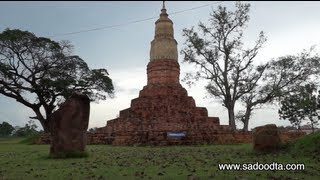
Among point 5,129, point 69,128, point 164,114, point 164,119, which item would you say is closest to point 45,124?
point 164,114

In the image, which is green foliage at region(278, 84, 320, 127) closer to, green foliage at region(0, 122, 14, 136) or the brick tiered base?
the brick tiered base

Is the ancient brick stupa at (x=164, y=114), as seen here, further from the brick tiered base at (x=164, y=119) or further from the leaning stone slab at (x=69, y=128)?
the leaning stone slab at (x=69, y=128)

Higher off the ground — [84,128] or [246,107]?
[246,107]

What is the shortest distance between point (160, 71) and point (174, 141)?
8391 millimetres

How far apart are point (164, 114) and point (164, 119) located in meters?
0.82

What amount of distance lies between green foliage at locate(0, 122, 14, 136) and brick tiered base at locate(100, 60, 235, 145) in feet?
168

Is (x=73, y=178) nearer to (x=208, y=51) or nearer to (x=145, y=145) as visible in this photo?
(x=145, y=145)

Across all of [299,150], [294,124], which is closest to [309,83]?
[294,124]

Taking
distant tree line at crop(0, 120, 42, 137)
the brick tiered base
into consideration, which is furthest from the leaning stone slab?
distant tree line at crop(0, 120, 42, 137)

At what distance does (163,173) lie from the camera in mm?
8617

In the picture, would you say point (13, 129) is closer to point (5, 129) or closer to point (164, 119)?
point (5, 129)

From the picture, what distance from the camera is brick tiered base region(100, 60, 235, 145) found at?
26.0 meters

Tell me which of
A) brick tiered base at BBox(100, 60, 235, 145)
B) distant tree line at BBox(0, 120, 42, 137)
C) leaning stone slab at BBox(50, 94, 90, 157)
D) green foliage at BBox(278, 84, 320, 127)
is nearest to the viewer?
leaning stone slab at BBox(50, 94, 90, 157)

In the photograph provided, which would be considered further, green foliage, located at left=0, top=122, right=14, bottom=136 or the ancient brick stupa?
green foliage, located at left=0, top=122, right=14, bottom=136
